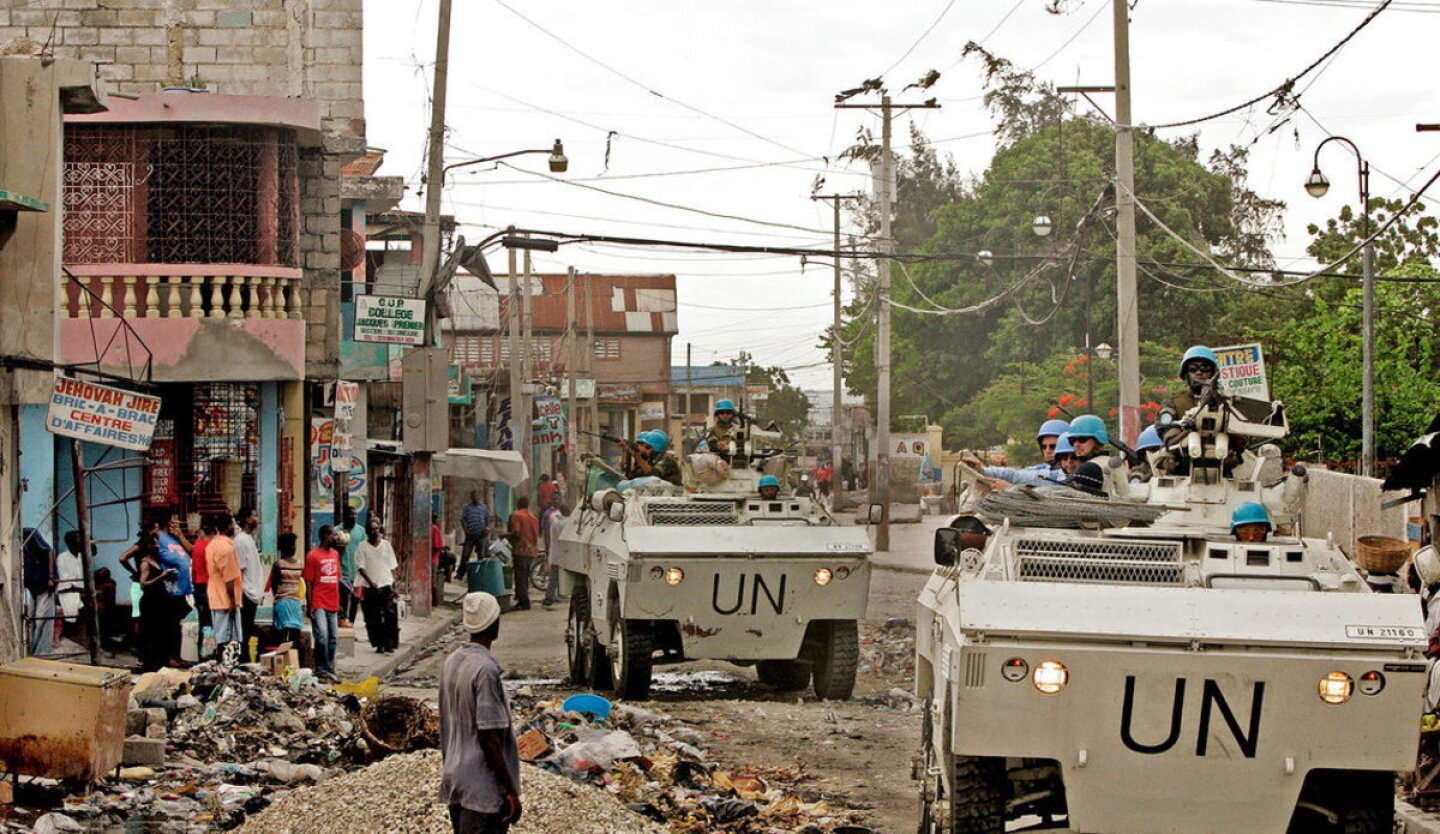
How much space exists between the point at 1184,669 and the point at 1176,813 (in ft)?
1.81

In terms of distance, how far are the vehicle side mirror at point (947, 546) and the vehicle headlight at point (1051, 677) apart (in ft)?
4.76

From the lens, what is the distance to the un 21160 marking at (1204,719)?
716cm

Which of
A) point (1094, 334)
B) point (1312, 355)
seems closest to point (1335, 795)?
point (1312, 355)

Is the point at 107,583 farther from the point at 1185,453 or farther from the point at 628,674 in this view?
the point at 1185,453

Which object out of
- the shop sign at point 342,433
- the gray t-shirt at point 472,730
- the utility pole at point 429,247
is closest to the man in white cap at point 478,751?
the gray t-shirt at point 472,730

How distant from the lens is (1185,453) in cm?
940

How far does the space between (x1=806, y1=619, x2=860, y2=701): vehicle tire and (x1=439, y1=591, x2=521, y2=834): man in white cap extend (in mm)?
7754

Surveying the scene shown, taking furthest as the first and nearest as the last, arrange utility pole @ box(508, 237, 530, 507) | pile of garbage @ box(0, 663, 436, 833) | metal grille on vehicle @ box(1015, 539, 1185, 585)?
utility pole @ box(508, 237, 530, 507) < pile of garbage @ box(0, 663, 436, 833) < metal grille on vehicle @ box(1015, 539, 1185, 585)

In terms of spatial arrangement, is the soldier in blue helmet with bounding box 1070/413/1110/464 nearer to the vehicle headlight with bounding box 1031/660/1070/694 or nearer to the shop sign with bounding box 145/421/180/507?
the vehicle headlight with bounding box 1031/660/1070/694

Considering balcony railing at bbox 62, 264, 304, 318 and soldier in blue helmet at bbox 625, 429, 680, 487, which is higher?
balcony railing at bbox 62, 264, 304, 318

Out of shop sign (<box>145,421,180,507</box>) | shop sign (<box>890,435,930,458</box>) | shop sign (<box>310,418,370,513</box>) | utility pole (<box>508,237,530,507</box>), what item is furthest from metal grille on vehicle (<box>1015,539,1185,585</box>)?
shop sign (<box>890,435,930,458</box>)

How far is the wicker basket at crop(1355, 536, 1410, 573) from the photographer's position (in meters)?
11.6

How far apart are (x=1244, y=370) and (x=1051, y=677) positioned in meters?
12.0

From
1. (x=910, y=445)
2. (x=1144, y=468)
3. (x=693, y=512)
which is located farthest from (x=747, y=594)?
(x=910, y=445)
